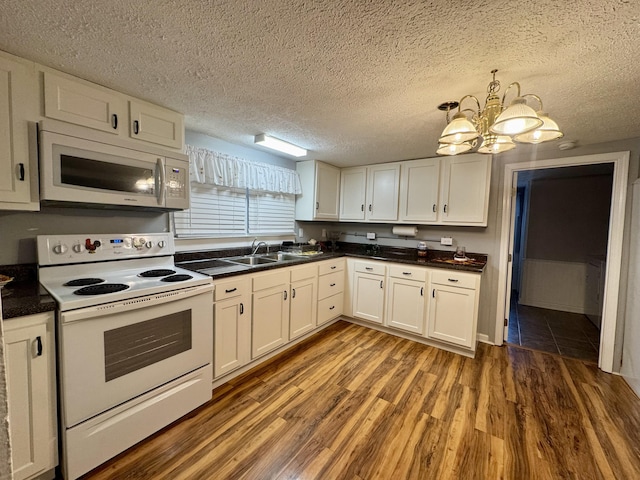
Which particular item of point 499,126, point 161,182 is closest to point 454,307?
point 499,126

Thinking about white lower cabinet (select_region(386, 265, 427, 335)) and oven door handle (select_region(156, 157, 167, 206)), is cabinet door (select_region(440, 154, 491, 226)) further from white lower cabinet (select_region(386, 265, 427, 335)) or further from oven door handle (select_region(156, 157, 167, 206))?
oven door handle (select_region(156, 157, 167, 206))

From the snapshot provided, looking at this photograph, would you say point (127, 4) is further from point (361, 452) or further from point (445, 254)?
point (445, 254)

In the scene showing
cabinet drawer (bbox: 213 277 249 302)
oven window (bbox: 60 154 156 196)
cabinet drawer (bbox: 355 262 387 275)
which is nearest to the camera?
oven window (bbox: 60 154 156 196)

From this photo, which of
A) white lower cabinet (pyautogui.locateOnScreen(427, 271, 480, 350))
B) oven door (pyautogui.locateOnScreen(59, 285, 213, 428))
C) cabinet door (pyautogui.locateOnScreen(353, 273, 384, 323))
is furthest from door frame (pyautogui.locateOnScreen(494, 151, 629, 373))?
oven door (pyautogui.locateOnScreen(59, 285, 213, 428))

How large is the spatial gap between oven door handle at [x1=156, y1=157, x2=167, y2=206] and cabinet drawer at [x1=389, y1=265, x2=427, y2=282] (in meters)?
2.34

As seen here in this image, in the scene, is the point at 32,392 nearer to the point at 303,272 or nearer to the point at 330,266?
the point at 303,272

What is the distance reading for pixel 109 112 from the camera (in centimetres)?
178

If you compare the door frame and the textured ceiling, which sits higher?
the textured ceiling

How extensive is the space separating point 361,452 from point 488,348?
6.74 ft

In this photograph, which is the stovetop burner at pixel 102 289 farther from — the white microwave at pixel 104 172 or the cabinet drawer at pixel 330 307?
the cabinet drawer at pixel 330 307

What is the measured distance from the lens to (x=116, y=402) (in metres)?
1.54

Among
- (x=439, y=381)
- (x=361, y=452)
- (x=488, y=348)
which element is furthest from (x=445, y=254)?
(x=361, y=452)

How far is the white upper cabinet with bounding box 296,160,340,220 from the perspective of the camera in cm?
359

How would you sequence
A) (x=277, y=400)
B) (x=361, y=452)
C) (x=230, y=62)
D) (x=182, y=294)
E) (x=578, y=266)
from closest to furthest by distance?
(x=230, y=62) → (x=361, y=452) → (x=182, y=294) → (x=277, y=400) → (x=578, y=266)
